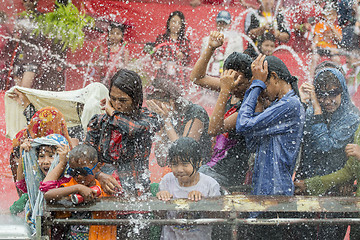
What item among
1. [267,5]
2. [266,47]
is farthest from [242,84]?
[267,5]

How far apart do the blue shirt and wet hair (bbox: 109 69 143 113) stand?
32.7 inches

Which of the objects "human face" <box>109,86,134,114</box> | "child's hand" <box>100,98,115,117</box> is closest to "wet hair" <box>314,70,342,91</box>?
"human face" <box>109,86,134,114</box>

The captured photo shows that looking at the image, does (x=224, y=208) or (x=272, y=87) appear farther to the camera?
(x=272, y=87)

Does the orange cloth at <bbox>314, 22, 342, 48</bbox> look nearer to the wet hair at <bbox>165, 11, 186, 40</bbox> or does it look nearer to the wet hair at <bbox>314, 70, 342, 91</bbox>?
the wet hair at <bbox>165, 11, 186, 40</bbox>

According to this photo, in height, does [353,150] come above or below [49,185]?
above

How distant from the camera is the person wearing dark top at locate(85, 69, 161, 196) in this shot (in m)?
3.91

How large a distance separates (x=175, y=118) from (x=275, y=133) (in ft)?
3.71

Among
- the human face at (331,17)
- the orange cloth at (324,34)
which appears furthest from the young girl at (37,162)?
the human face at (331,17)

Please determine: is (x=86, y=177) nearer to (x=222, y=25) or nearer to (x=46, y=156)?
(x=46, y=156)

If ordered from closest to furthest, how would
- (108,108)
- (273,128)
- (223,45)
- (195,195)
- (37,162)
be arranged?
(195,195), (273,128), (108,108), (37,162), (223,45)

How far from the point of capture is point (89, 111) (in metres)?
5.59

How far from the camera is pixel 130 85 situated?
3914mm

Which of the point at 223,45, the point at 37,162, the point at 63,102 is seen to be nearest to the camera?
the point at 37,162

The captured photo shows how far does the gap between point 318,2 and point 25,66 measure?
19.1 ft
